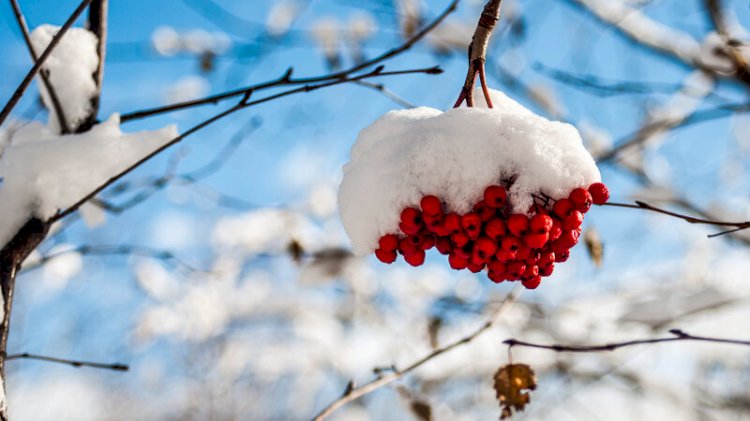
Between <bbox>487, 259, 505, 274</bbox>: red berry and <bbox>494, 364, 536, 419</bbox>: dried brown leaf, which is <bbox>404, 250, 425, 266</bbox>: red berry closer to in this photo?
<bbox>487, 259, 505, 274</bbox>: red berry

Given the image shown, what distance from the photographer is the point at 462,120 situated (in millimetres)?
1052

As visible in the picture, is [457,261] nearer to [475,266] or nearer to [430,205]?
[475,266]

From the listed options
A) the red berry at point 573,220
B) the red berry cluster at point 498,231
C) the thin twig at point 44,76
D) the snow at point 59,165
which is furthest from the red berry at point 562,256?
the thin twig at point 44,76

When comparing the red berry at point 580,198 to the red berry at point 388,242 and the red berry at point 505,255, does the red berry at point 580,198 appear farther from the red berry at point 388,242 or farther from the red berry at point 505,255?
the red berry at point 388,242

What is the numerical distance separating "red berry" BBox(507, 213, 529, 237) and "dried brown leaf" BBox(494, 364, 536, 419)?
69 centimetres

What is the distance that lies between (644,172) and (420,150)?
3583 mm

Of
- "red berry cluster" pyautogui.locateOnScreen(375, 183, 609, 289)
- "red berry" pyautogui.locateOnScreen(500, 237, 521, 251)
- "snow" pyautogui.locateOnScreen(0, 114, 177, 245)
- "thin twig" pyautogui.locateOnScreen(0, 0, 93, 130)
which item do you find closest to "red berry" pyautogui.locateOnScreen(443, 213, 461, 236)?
"red berry cluster" pyautogui.locateOnScreen(375, 183, 609, 289)

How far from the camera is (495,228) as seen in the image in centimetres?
104

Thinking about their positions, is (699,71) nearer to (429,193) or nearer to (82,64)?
(429,193)

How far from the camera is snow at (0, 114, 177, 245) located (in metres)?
1.32

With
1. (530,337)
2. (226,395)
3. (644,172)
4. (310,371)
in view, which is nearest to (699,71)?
(644,172)

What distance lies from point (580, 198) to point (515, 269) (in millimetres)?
210

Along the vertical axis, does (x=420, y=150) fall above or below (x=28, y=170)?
above

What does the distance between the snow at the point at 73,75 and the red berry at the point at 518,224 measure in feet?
4.41
